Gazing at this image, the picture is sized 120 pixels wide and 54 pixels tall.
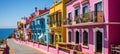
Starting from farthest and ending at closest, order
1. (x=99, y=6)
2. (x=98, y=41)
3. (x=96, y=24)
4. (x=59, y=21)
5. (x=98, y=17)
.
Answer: (x=59, y=21)
(x=98, y=41)
(x=99, y=6)
(x=96, y=24)
(x=98, y=17)

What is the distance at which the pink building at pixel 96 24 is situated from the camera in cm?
2084

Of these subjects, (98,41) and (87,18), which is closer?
(98,41)

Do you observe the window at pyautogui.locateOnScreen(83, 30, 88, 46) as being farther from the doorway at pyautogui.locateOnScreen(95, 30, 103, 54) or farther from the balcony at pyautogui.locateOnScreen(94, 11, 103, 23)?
the balcony at pyautogui.locateOnScreen(94, 11, 103, 23)

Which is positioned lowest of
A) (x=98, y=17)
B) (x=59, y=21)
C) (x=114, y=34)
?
(x=114, y=34)

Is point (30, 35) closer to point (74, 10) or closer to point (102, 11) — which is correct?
point (74, 10)

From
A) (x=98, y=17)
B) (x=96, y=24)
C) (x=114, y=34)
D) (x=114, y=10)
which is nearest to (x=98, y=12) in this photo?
(x=98, y=17)

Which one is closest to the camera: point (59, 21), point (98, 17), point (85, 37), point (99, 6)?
point (98, 17)

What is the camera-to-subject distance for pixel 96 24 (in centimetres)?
2244

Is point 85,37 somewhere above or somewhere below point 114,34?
below

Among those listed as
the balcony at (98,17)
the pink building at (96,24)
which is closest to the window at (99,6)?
the pink building at (96,24)

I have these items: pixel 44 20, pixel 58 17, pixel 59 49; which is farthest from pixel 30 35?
pixel 59 49

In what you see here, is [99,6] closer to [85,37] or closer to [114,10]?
[114,10]

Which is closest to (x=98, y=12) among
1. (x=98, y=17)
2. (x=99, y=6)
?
(x=98, y=17)

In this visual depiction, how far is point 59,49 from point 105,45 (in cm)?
720
